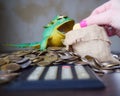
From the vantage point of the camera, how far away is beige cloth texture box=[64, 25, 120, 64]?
58cm

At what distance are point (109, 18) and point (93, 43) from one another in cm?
8

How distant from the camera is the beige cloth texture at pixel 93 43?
0.58 metres

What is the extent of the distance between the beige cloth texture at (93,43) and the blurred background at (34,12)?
146 cm

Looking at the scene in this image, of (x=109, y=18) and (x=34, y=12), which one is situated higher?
(x=34, y=12)

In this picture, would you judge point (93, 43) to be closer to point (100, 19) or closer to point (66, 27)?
point (100, 19)

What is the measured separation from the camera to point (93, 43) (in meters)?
0.61

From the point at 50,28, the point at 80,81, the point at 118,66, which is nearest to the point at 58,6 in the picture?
the point at 50,28

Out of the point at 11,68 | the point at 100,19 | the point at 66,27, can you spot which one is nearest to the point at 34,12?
the point at 66,27

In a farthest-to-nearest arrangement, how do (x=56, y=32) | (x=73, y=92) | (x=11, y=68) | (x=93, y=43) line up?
(x=56, y=32) < (x=93, y=43) < (x=11, y=68) < (x=73, y=92)

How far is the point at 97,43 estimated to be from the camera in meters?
0.61

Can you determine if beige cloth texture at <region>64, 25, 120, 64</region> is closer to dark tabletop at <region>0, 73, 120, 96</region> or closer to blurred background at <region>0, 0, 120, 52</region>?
dark tabletop at <region>0, 73, 120, 96</region>

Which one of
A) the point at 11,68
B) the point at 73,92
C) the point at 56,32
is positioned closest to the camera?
the point at 73,92

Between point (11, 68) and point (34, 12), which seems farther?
point (34, 12)

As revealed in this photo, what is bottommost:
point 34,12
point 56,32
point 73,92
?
point 73,92
